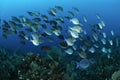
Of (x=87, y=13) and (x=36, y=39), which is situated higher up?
(x=36, y=39)

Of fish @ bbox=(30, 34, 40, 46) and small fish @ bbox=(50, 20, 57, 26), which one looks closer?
fish @ bbox=(30, 34, 40, 46)

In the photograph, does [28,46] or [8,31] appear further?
[28,46]

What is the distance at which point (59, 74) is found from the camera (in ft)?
21.5

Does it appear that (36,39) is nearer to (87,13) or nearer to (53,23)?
(53,23)

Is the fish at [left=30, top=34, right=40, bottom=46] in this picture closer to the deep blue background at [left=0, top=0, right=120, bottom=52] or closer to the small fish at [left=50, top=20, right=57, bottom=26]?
the small fish at [left=50, top=20, right=57, bottom=26]

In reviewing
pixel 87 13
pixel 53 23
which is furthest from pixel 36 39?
pixel 87 13

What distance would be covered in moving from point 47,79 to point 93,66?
15.5 ft

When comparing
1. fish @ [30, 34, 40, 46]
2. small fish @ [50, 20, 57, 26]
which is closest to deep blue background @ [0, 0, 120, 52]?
small fish @ [50, 20, 57, 26]

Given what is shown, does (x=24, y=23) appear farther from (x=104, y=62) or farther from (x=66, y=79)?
(x=104, y=62)

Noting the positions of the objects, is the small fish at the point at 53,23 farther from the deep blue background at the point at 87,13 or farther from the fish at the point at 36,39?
the deep blue background at the point at 87,13

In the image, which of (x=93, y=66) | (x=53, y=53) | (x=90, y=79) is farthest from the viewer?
(x=93, y=66)

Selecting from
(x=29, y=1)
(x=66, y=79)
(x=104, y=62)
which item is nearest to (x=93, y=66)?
(x=104, y=62)

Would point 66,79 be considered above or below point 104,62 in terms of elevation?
above

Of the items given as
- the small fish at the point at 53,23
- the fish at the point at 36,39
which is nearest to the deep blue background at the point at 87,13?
the small fish at the point at 53,23
